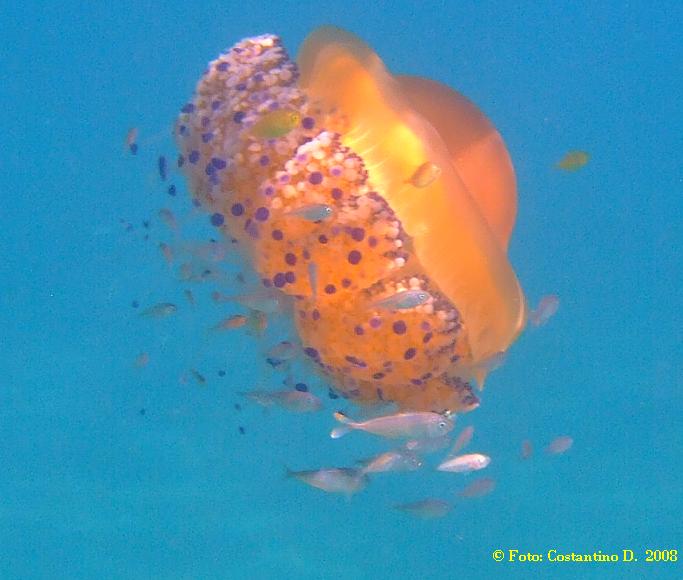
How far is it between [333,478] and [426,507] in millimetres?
1297

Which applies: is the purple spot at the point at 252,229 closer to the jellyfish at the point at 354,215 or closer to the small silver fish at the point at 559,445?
the jellyfish at the point at 354,215

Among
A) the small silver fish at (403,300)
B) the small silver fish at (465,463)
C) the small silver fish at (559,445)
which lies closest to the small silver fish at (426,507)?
the small silver fish at (465,463)

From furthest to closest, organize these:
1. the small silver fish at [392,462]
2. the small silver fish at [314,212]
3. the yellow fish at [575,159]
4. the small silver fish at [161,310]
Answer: the small silver fish at [161,310], the yellow fish at [575,159], the small silver fish at [392,462], the small silver fish at [314,212]

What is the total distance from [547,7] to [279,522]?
8587 millimetres

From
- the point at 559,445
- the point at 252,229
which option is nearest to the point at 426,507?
the point at 559,445

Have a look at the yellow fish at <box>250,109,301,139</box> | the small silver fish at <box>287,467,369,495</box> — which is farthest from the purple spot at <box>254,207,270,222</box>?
the small silver fish at <box>287,467,369,495</box>

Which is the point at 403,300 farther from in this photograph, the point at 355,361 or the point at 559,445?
the point at 559,445

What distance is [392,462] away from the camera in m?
4.61

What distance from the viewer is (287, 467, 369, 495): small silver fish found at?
446 centimetres

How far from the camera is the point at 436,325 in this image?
3230 millimetres

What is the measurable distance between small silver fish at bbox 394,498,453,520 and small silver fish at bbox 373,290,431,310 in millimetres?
2708

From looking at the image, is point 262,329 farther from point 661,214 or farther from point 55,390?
point 55,390

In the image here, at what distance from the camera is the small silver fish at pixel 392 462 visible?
180 inches

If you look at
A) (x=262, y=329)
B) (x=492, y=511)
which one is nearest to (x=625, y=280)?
(x=492, y=511)
